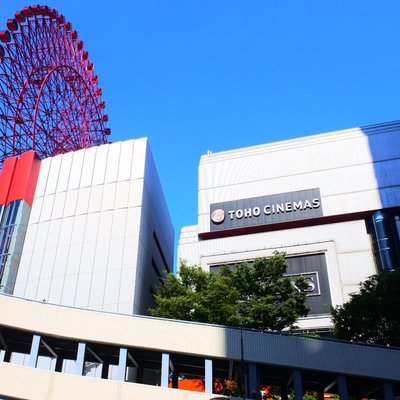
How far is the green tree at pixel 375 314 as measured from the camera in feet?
82.6

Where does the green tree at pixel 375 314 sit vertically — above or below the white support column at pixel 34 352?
above

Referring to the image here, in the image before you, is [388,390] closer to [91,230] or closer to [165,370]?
[165,370]

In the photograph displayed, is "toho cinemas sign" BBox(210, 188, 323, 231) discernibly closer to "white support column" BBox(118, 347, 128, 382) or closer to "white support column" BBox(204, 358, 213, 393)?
"white support column" BBox(204, 358, 213, 393)

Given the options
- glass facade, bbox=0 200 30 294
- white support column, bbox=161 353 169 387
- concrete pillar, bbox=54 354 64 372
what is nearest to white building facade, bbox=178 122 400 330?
glass facade, bbox=0 200 30 294

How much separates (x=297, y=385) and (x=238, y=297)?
895cm

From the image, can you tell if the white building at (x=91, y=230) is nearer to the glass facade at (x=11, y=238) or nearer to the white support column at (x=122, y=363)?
the glass facade at (x=11, y=238)

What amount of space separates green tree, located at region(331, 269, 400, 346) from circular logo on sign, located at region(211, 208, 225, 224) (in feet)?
75.6

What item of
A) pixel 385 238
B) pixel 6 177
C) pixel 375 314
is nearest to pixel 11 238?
pixel 6 177

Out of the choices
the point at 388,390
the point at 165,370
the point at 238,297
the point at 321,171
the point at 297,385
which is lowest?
the point at 388,390

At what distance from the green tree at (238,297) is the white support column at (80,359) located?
6621mm

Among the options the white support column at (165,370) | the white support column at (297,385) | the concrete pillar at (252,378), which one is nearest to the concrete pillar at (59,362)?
the white support column at (165,370)

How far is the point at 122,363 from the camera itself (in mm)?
21906

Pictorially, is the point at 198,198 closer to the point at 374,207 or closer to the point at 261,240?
the point at 261,240

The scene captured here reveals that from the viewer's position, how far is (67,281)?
35688mm
